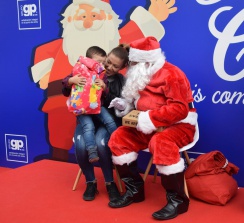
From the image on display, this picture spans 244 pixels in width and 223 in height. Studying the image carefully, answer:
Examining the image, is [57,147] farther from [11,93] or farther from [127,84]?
[127,84]

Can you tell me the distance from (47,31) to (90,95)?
1.23 m

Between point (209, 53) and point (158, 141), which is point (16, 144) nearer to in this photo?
point (158, 141)

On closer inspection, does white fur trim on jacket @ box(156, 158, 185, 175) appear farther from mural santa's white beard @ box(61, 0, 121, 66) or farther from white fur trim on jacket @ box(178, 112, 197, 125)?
mural santa's white beard @ box(61, 0, 121, 66)

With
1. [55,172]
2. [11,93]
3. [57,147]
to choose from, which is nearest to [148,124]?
[55,172]

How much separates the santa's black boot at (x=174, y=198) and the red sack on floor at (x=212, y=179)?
23cm

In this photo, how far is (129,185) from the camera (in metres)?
2.57

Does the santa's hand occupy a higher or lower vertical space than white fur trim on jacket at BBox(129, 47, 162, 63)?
lower

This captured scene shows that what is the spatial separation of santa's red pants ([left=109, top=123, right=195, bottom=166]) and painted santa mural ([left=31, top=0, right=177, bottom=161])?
923 millimetres

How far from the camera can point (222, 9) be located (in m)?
2.71

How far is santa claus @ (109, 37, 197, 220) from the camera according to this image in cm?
233

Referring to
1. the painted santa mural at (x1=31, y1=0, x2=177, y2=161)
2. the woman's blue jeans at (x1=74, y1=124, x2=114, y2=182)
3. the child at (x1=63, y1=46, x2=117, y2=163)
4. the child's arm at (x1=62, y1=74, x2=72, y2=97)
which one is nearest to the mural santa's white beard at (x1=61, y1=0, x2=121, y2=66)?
the painted santa mural at (x1=31, y1=0, x2=177, y2=161)

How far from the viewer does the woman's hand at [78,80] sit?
271 cm

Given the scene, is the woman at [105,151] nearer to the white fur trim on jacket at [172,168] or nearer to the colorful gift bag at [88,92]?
the colorful gift bag at [88,92]

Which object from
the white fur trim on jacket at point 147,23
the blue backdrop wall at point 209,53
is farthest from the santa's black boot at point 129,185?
the white fur trim on jacket at point 147,23
